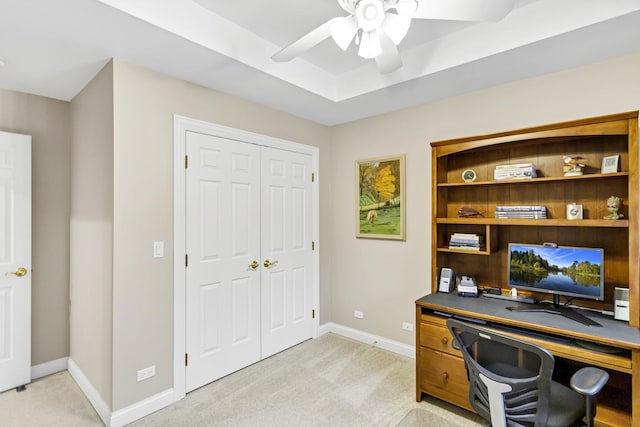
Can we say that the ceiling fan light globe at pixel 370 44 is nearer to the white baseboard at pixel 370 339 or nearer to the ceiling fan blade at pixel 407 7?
the ceiling fan blade at pixel 407 7

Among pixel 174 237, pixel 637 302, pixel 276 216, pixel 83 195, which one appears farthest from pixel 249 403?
pixel 637 302

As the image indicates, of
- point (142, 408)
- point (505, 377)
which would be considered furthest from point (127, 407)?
point (505, 377)

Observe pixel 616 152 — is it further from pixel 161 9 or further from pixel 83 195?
pixel 83 195

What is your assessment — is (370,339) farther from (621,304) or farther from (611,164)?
(611,164)

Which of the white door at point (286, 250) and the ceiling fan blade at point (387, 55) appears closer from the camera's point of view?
the ceiling fan blade at point (387, 55)

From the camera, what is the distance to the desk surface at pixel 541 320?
1775 millimetres

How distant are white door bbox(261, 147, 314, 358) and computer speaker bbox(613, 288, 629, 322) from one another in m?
2.53

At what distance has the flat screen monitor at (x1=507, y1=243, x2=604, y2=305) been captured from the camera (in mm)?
2070

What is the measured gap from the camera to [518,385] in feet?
4.88

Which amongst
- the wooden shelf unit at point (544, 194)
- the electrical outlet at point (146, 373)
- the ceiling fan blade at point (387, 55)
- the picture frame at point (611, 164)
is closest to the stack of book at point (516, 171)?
the wooden shelf unit at point (544, 194)

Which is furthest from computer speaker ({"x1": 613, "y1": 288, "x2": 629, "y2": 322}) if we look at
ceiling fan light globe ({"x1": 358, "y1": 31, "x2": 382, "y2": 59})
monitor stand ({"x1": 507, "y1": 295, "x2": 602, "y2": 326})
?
ceiling fan light globe ({"x1": 358, "y1": 31, "x2": 382, "y2": 59})

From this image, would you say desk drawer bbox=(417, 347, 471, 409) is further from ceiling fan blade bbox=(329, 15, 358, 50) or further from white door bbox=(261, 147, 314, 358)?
ceiling fan blade bbox=(329, 15, 358, 50)

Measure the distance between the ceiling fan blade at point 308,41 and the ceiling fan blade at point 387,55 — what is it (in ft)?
0.86

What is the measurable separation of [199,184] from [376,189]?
1.77 m
